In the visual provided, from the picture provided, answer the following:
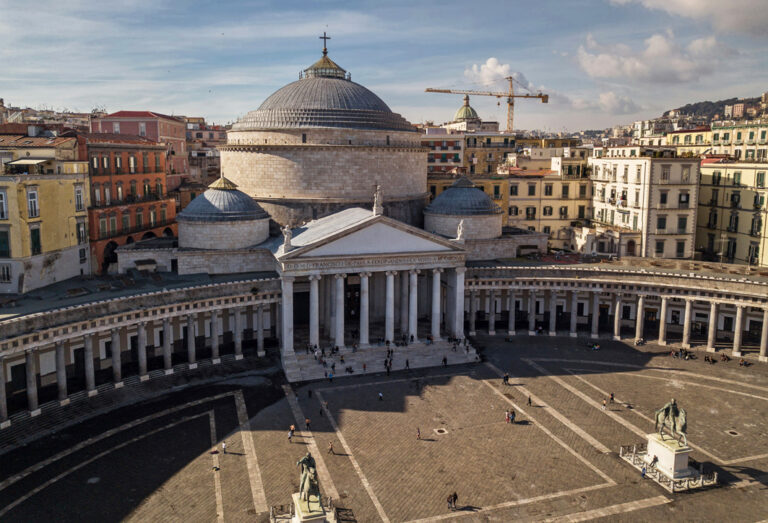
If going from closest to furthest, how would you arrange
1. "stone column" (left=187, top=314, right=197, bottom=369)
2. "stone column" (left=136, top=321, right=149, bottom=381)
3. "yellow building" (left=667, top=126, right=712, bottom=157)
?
"stone column" (left=136, top=321, right=149, bottom=381) < "stone column" (left=187, top=314, right=197, bottom=369) < "yellow building" (left=667, top=126, right=712, bottom=157)

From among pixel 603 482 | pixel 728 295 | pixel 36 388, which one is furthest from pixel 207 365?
pixel 728 295

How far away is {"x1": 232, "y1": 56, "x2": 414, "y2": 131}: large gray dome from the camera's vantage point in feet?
210

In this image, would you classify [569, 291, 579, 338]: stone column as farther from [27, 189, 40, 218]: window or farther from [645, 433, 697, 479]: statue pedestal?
[27, 189, 40, 218]: window

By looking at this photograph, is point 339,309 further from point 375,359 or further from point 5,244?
point 5,244

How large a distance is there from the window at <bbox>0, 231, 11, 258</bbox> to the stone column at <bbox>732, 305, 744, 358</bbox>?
59.3 m

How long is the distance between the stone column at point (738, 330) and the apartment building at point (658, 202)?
1735 centimetres

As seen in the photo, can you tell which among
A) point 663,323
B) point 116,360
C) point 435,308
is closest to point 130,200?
point 116,360

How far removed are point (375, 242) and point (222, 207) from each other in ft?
50.8

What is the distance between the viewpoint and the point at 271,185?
63.6m

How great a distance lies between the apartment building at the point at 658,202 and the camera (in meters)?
68.3

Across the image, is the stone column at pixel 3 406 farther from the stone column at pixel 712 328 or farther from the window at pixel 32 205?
the stone column at pixel 712 328

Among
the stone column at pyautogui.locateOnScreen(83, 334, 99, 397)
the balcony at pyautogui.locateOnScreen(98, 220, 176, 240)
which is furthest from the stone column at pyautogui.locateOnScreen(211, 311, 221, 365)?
the balcony at pyautogui.locateOnScreen(98, 220, 176, 240)

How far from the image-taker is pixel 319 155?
205ft

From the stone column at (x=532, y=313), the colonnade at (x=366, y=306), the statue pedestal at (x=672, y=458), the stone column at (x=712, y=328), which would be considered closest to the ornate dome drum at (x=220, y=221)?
the colonnade at (x=366, y=306)
